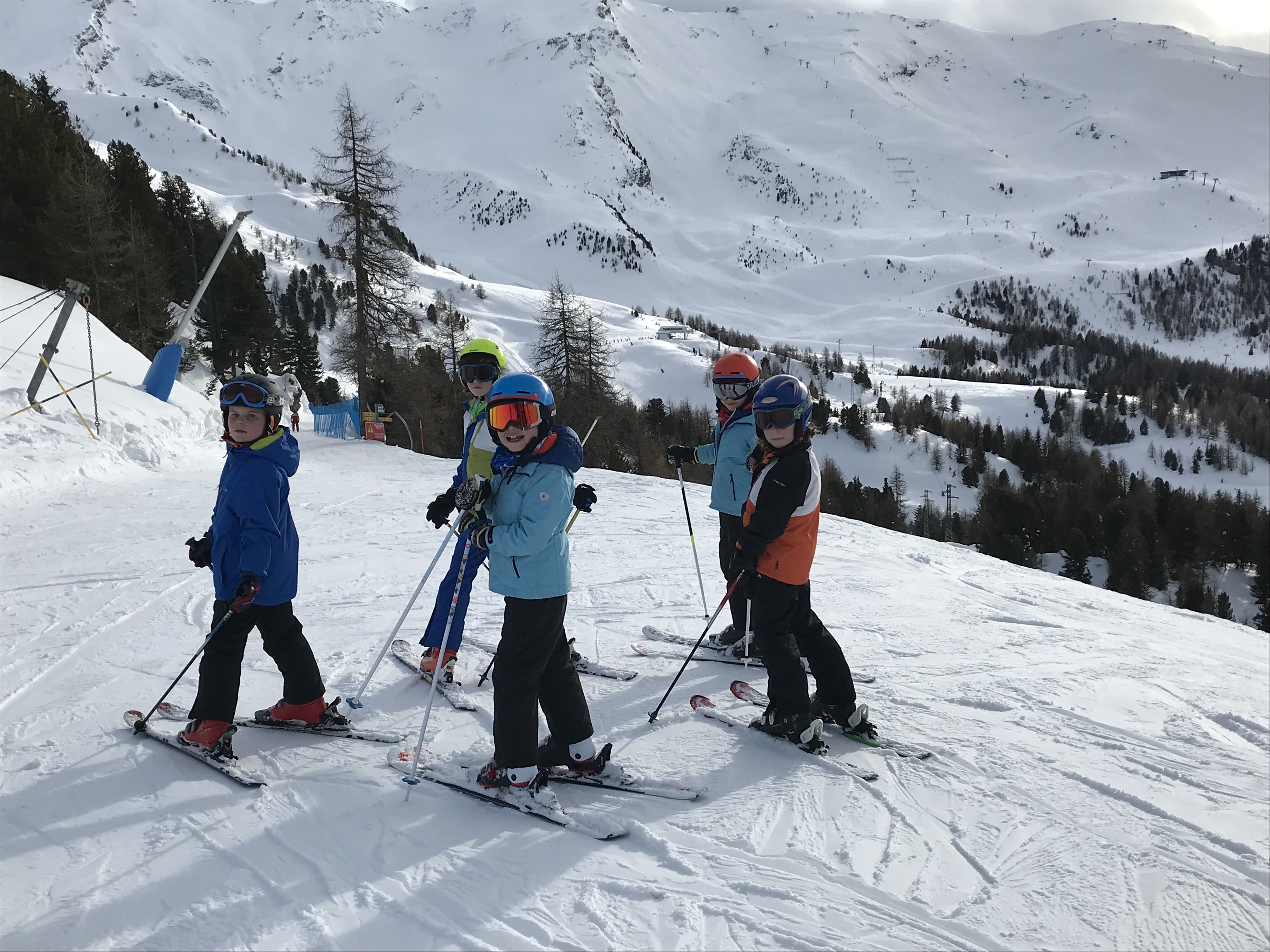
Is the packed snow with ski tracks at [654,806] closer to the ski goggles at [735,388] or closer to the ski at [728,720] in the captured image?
the ski at [728,720]

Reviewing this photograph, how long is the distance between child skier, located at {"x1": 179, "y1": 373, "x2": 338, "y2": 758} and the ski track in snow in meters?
0.34

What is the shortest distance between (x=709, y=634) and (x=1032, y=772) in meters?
2.61

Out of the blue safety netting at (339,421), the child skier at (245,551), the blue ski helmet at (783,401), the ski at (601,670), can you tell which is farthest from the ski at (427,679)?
the blue safety netting at (339,421)

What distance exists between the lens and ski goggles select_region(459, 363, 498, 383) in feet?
15.5

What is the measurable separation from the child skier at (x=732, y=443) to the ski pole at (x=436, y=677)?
1.72 metres

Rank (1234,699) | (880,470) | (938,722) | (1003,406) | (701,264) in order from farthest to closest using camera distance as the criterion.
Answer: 1. (701,264)
2. (1003,406)
3. (880,470)
4. (1234,699)
5. (938,722)

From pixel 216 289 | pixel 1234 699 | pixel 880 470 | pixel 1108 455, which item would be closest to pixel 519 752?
pixel 1234 699

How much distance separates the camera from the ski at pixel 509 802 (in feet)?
10.5

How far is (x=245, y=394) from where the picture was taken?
3447 mm

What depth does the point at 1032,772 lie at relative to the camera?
3.93 meters

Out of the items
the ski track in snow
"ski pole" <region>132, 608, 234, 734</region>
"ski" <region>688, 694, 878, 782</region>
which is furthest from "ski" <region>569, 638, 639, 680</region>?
"ski pole" <region>132, 608, 234, 734</region>

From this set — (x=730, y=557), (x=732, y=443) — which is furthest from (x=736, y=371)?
(x=730, y=557)

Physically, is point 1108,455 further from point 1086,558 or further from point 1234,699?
point 1234,699

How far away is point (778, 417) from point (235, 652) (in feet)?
9.61
